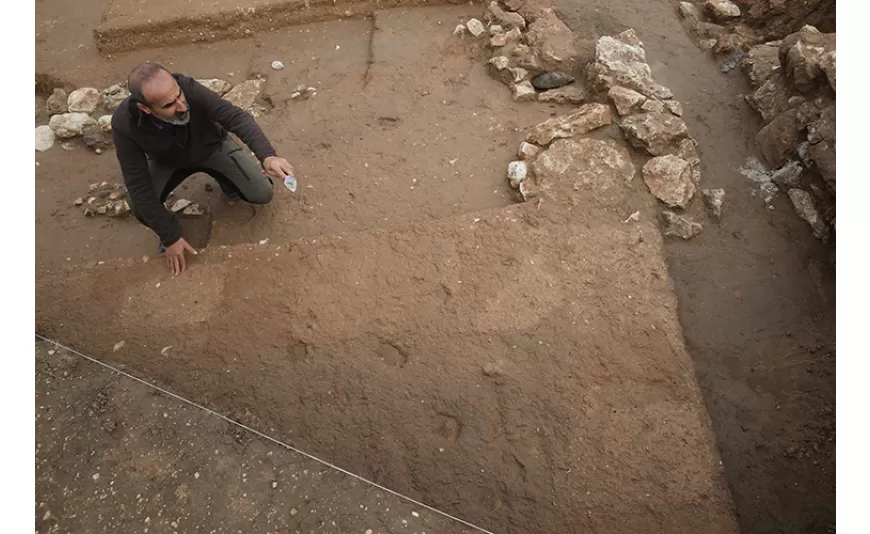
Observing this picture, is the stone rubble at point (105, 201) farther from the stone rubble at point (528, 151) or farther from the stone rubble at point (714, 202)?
the stone rubble at point (714, 202)

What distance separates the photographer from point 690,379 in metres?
2.46

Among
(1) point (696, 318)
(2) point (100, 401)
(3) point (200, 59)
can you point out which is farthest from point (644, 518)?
(3) point (200, 59)

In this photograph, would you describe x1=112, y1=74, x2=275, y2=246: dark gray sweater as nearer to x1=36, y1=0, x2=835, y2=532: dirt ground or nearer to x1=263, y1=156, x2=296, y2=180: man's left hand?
x1=263, y1=156, x2=296, y2=180: man's left hand

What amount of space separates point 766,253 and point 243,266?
9.20ft

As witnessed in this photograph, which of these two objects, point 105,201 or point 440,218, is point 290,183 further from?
point 105,201

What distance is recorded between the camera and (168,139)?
2695 mm

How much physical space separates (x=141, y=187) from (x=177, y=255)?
0.39 m

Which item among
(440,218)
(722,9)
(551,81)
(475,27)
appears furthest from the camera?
(722,9)

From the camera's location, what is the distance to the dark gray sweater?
2592 millimetres

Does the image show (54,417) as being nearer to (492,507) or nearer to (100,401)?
(100,401)

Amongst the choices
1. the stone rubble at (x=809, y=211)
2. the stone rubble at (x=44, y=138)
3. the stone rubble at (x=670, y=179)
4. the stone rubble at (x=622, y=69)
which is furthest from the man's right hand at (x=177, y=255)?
the stone rubble at (x=809, y=211)

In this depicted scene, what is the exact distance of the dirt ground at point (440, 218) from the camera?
96.7 inches

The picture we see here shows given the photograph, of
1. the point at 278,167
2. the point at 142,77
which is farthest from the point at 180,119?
the point at 278,167

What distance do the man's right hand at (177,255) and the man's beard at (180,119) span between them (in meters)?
0.60
